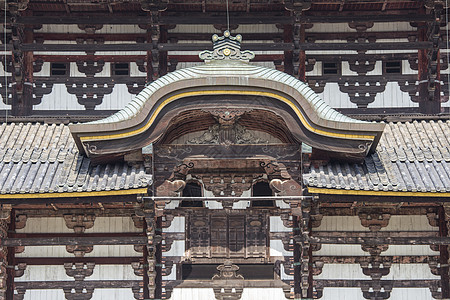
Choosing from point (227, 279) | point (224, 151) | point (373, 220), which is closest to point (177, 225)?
point (227, 279)

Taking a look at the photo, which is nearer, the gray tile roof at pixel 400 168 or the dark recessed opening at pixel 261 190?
the gray tile roof at pixel 400 168

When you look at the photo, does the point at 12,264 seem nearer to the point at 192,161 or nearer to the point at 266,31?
the point at 192,161

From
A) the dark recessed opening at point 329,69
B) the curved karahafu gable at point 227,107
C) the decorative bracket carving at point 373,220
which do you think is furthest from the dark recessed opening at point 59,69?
the decorative bracket carving at point 373,220

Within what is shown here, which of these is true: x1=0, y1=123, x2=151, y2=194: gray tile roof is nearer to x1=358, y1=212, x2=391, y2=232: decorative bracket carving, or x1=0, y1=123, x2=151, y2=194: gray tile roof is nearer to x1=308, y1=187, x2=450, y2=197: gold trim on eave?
x1=308, y1=187, x2=450, y2=197: gold trim on eave

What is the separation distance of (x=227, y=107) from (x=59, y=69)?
5179 millimetres

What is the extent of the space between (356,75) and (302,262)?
Answer: 16.8 ft

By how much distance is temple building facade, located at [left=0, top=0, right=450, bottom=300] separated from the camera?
18.1 m

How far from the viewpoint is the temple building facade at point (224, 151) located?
714 inches

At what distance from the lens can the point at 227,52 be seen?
18812 mm

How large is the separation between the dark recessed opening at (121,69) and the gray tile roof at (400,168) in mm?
5463

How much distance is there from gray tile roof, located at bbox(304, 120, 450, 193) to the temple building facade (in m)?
0.05

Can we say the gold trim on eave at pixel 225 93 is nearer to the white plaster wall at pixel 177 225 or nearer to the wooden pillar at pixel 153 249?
the wooden pillar at pixel 153 249

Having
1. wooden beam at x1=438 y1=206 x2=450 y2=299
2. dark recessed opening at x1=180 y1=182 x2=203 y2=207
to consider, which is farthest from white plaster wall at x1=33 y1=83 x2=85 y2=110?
wooden beam at x1=438 y1=206 x2=450 y2=299

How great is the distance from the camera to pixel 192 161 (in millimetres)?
18609
